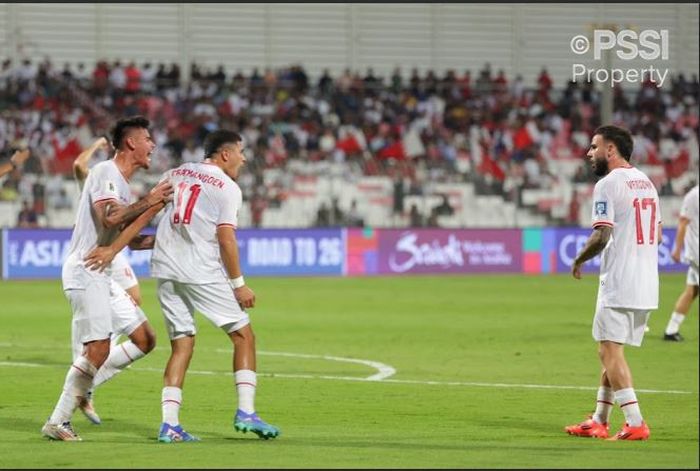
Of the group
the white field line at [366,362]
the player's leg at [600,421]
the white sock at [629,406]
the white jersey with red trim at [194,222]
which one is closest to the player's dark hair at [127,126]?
the white jersey with red trim at [194,222]

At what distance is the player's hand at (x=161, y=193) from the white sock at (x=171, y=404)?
1.33 metres

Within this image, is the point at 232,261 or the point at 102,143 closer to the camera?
the point at 232,261

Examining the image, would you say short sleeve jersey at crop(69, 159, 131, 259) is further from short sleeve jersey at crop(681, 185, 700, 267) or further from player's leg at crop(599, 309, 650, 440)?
short sleeve jersey at crop(681, 185, 700, 267)

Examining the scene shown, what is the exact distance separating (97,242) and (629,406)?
4101 mm

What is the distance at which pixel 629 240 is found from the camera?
10.1m

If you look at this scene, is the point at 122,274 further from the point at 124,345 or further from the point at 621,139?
the point at 621,139

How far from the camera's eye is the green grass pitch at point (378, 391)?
870cm

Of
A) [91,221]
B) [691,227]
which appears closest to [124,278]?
[91,221]

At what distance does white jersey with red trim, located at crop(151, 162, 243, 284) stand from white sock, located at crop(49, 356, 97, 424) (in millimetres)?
957

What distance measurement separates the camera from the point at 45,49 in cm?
4225

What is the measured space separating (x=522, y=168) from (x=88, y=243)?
29057mm

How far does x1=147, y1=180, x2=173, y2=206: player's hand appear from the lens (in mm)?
9477

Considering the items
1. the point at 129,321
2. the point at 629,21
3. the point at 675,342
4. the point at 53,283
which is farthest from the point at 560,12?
the point at 129,321

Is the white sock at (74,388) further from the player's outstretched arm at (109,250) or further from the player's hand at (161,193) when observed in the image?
the player's hand at (161,193)
